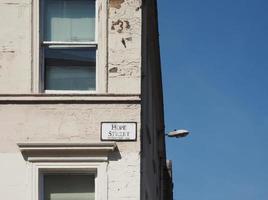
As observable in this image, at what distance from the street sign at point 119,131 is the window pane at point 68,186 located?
0.74 meters

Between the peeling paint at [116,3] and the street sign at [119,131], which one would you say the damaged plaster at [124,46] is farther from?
the street sign at [119,131]

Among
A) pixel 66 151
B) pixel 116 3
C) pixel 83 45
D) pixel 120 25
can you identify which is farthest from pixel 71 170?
pixel 116 3

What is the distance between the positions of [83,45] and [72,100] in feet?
3.32

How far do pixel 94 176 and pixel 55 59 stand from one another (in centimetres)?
205

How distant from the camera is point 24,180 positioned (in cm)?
1382

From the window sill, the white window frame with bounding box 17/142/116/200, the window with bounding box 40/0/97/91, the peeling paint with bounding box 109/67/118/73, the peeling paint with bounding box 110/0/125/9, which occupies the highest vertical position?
the peeling paint with bounding box 110/0/125/9

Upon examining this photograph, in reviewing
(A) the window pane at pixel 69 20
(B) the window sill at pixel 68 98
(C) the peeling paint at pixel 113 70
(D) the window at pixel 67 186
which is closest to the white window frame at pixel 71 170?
(D) the window at pixel 67 186

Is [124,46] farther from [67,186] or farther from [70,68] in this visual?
[67,186]

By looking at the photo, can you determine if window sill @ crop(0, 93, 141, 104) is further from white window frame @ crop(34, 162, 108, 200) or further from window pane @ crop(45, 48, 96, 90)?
white window frame @ crop(34, 162, 108, 200)

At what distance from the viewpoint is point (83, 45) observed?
1451cm

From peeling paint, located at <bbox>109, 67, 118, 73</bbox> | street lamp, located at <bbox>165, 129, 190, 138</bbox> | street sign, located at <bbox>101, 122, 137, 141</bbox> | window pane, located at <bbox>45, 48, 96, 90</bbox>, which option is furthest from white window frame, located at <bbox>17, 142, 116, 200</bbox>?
street lamp, located at <bbox>165, 129, 190, 138</bbox>

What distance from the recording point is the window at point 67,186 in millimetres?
14039

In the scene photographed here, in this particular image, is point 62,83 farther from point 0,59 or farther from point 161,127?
point 161,127

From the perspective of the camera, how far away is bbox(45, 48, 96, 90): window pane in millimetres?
14422
